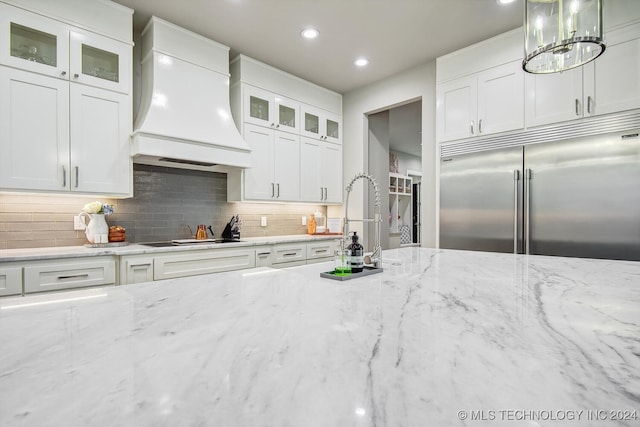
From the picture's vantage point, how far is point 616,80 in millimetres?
2430

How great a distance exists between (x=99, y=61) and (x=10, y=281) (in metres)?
1.71

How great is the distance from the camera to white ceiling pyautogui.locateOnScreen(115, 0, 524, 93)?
8.61ft

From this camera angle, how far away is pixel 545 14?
140cm

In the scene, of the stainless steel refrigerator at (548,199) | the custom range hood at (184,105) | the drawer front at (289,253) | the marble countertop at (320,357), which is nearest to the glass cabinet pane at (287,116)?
the custom range hood at (184,105)

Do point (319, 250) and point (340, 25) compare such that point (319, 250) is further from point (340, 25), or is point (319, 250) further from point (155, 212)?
point (340, 25)

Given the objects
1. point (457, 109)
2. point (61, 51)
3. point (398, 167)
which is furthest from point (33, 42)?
point (398, 167)

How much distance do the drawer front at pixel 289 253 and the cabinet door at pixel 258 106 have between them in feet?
4.49

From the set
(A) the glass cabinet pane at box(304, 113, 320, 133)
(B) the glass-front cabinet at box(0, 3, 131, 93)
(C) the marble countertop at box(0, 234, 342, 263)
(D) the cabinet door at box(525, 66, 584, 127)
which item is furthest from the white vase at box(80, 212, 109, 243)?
(D) the cabinet door at box(525, 66, 584, 127)

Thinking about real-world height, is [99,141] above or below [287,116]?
below

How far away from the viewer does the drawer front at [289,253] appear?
338 centimetres

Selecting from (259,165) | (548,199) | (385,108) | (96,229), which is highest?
(385,108)

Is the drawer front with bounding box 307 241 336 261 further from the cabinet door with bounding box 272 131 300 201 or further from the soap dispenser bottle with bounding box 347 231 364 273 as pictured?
the soap dispenser bottle with bounding box 347 231 364 273

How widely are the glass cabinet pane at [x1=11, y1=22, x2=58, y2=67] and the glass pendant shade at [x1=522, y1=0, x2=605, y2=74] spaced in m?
2.98

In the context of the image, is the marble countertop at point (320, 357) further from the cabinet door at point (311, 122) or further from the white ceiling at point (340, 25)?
the cabinet door at point (311, 122)
